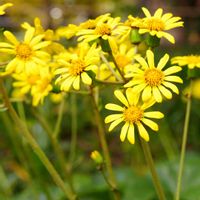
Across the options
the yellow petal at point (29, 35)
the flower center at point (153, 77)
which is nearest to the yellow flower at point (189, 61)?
the flower center at point (153, 77)

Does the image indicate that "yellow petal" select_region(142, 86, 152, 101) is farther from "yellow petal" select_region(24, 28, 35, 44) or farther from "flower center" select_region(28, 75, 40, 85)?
"flower center" select_region(28, 75, 40, 85)

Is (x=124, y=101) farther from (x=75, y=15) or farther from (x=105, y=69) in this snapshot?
(x=75, y=15)

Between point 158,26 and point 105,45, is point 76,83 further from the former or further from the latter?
point 158,26

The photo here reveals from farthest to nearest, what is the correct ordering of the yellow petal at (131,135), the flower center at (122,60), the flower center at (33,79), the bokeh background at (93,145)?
the bokeh background at (93,145) → the flower center at (33,79) → the flower center at (122,60) → the yellow petal at (131,135)

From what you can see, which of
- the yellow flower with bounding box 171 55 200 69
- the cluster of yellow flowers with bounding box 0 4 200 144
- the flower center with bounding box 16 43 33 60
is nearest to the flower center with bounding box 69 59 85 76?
the cluster of yellow flowers with bounding box 0 4 200 144

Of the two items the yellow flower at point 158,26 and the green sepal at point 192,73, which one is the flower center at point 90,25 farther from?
the green sepal at point 192,73

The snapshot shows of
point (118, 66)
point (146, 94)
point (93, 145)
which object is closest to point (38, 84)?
point (118, 66)

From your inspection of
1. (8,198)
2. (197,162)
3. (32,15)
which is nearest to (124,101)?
(8,198)
